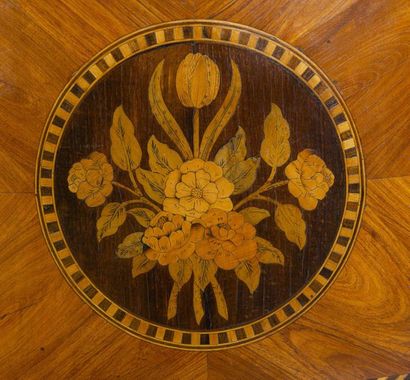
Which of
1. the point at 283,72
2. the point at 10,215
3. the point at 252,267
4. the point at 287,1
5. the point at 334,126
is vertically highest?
the point at 287,1

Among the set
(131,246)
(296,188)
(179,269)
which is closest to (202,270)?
(179,269)

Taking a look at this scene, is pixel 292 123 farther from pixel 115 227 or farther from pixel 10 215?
pixel 10 215

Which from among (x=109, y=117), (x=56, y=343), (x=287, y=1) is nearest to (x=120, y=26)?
(x=109, y=117)

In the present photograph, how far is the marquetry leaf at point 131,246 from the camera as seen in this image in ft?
4.24

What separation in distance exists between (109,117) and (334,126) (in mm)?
451

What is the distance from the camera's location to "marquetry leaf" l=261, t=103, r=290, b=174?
1276 mm

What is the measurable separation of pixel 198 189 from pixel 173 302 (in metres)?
0.24

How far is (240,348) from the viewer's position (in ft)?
4.35

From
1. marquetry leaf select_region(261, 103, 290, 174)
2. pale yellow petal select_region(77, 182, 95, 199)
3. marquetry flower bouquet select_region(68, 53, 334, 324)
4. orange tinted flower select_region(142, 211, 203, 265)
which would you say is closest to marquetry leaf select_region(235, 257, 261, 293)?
marquetry flower bouquet select_region(68, 53, 334, 324)

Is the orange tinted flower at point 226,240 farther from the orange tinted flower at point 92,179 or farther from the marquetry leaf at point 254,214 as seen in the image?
the orange tinted flower at point 92,179

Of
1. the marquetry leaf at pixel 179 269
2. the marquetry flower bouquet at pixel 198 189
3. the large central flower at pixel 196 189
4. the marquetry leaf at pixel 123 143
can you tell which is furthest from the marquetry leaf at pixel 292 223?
the marquetry leaf at pixel 123 143

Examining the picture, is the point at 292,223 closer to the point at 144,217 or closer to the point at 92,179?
the point at 144,217

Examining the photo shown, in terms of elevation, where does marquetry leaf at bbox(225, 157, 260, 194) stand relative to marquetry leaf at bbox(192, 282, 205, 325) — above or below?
above

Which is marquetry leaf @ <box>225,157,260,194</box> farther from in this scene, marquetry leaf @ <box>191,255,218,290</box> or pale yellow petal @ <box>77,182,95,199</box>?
pale yellow petal @ <box>77,182,95,199</box>
